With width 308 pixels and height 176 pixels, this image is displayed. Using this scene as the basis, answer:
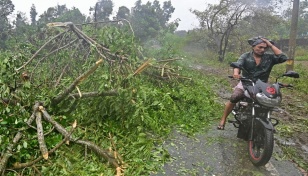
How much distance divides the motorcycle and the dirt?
0.66ft

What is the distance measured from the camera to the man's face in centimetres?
386

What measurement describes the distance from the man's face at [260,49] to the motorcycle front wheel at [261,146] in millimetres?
1153

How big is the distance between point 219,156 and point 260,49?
1633mm

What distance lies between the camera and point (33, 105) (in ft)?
12.3

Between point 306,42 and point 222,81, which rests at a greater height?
point 306,42

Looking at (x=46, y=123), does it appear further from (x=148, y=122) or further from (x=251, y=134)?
(x=251, y=134)

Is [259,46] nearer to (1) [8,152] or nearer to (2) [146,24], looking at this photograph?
(1) [8,152]

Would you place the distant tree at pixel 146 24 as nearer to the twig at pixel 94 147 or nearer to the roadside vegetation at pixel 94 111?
the roadside vegetation at pixel 94 111

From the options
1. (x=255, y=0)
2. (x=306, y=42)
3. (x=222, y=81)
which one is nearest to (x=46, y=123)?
(x=222, y=81)

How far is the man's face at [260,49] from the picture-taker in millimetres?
3863

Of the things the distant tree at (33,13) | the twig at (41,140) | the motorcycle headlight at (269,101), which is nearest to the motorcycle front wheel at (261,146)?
the motorcycle headlight at (269,101)

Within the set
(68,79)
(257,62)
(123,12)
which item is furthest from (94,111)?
(123,12)

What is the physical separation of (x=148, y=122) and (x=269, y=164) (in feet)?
5.84

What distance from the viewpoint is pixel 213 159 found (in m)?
3.57
